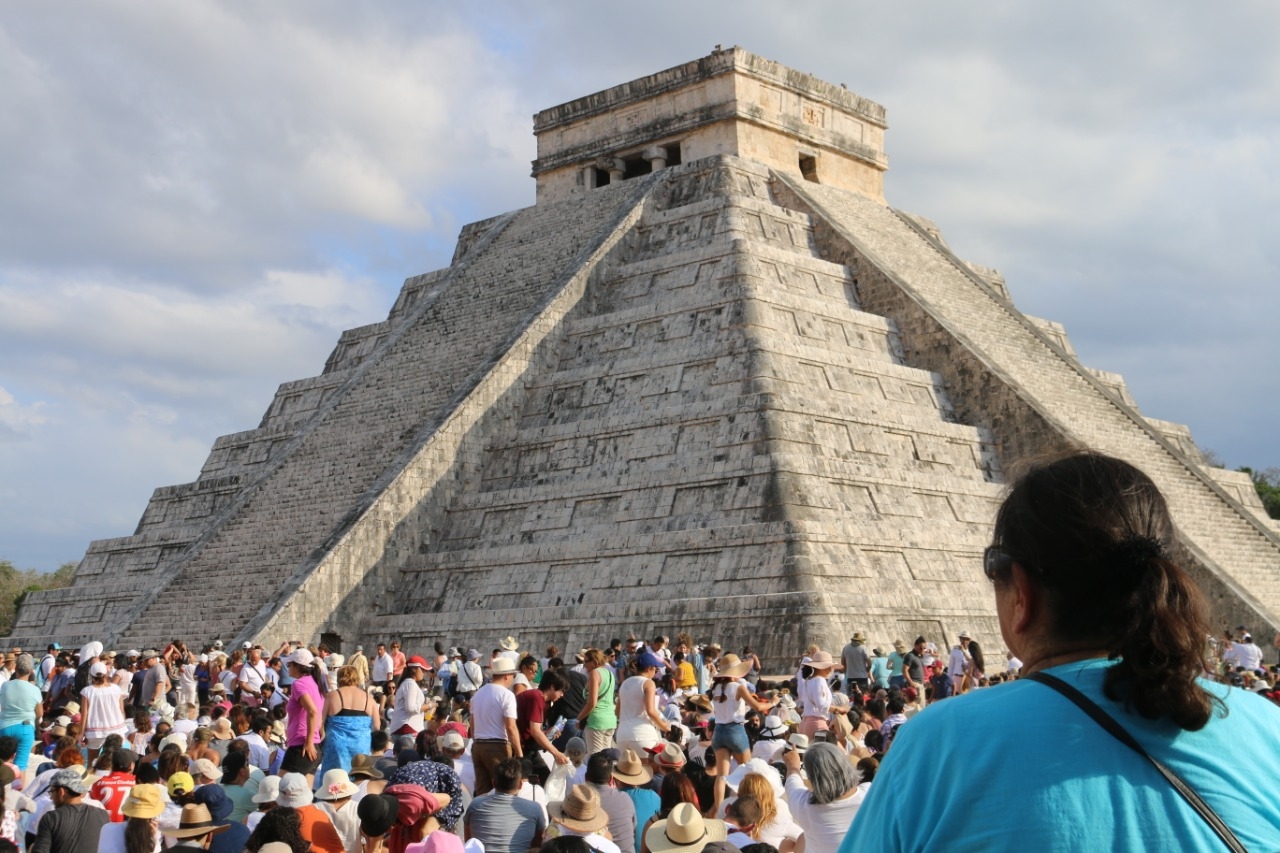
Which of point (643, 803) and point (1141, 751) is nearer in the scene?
point (1141, 751)

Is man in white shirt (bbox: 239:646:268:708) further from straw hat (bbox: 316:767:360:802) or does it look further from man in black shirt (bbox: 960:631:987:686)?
straw hat (bbox: 316:767:360:802)

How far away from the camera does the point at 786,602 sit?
54.7 feet

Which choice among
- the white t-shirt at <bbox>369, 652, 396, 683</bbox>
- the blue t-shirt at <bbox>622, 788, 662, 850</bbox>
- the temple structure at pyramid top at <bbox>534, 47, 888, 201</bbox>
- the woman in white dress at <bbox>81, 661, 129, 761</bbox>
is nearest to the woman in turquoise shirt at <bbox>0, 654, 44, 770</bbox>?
the woman in white dress at <bbox>81, 661, 129, 761</bbox>

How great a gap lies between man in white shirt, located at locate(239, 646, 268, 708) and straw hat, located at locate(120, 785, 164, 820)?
7752mm

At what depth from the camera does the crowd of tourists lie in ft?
6.35

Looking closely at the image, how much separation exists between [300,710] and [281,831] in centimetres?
424

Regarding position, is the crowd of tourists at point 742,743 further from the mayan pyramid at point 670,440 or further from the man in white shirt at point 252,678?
the mayan pyramid at point 670,440

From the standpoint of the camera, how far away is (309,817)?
612 centimetres

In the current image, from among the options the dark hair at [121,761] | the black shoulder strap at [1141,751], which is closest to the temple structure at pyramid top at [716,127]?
the dark hair at [121,761]

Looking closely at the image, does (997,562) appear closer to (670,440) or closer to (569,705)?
(569,705)

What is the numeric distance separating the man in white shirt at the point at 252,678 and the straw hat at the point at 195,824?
776cm

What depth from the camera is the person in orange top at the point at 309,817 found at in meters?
6.06

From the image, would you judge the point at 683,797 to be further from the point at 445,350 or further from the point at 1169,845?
the point at 445,350

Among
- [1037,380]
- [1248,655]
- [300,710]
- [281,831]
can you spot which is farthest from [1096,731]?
[1037,380]
